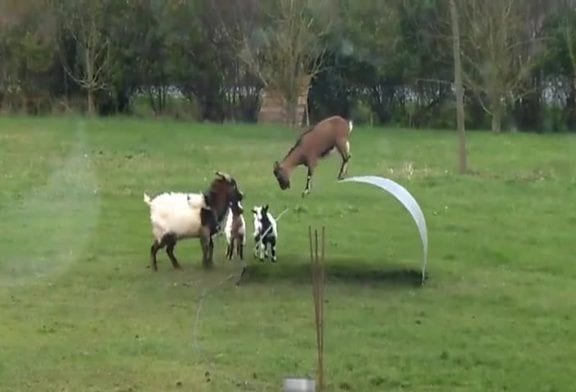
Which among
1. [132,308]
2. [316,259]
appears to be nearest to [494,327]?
[316,259]

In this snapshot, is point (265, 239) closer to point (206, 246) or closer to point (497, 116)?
point (206, 246)

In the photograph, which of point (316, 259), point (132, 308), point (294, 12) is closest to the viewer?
point (316, 259)

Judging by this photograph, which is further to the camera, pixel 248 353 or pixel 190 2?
pixel 190 2

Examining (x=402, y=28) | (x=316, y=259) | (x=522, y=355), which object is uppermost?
(x=402, y=28)

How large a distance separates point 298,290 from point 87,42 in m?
18.7

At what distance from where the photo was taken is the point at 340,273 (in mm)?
8992

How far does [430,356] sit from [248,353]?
994mm

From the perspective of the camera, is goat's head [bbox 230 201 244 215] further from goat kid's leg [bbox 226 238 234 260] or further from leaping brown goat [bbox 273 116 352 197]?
leaping brown goat [bbox 273 116 352 197]

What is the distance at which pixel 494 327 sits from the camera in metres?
7.48

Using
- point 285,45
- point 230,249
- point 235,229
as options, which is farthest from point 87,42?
point 235,229

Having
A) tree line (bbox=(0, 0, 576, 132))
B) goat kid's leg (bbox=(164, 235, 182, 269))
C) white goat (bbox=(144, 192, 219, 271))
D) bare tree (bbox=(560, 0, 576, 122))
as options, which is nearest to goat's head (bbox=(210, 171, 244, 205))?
white goat (bbox=(144, 192, 219, 271))

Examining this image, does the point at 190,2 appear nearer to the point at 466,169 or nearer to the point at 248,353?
the point at 466,169

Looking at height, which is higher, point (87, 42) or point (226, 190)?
point (87, 42)

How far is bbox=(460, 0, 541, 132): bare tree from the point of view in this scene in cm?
2441
